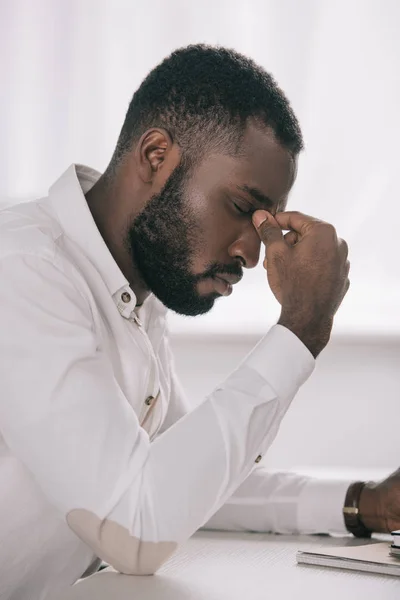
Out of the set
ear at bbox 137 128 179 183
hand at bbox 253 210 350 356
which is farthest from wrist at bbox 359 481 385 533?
ear at bbox 137 128 179 183

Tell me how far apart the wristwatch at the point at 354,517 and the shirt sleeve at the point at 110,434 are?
364 mm

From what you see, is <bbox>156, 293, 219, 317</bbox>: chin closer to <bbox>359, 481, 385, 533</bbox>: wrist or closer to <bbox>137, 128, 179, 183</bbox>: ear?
<bbox>137, 128, 179, 183</bbox>: ear

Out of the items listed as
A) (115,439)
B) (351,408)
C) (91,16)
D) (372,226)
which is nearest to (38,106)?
(91,16)

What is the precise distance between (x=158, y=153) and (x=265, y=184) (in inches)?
6.9

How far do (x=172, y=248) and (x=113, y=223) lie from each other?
10cm

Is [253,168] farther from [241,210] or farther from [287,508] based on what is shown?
[287,508]

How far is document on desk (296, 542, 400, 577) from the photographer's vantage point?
1.06 metres

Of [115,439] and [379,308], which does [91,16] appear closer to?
[379,308]

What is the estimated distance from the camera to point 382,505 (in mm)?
1330

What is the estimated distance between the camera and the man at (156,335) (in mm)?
1004

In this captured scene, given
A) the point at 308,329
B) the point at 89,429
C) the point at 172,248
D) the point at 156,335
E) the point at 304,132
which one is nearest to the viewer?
the point at 89,429

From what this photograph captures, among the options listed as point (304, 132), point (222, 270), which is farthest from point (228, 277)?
point (304, 132)

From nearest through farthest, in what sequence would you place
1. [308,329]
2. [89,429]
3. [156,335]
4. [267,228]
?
1. [89,429]
2. [308,329]
3. [267,228]
4. [156,335]

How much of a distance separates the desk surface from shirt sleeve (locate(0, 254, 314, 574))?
0.12 feet
